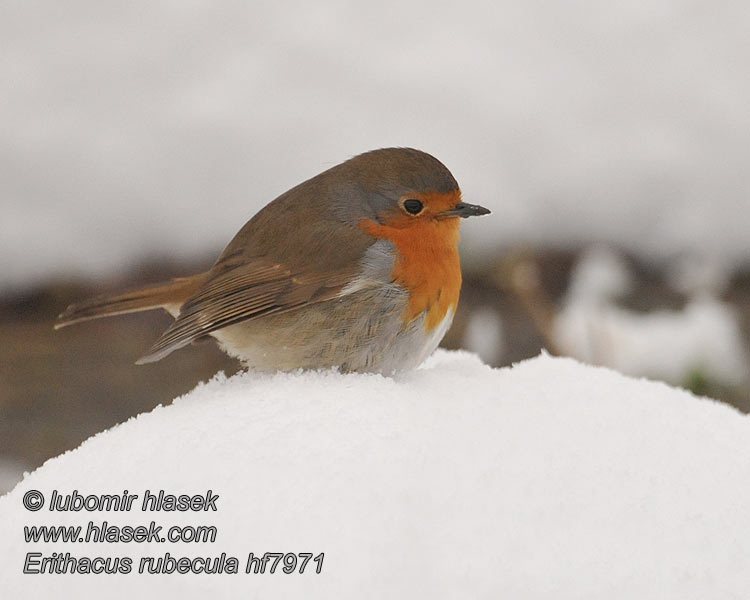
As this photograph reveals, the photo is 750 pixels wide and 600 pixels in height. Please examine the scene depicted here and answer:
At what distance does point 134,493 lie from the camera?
1406mm

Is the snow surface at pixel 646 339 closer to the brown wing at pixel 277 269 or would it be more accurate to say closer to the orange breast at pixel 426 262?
the orange breast at pixel 426 262

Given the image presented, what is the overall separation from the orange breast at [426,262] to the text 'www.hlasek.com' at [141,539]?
882mm

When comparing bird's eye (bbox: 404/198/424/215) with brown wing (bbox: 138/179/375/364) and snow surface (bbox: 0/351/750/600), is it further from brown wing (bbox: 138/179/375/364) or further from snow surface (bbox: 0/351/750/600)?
snow surface (bbox: 0/351/750/600)

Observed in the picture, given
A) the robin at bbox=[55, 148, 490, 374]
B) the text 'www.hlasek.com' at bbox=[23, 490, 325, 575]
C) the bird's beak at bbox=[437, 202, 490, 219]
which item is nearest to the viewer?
the text 'www.hlasek.com' at bbox=[23, 490, 325, 575]

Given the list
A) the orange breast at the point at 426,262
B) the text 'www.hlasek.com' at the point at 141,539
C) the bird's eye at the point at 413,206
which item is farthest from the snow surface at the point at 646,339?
the text 'www.hlasek.com' at the point at 141,539

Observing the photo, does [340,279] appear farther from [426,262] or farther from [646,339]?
[646,339]

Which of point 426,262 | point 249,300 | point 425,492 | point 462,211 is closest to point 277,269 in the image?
point 249,300

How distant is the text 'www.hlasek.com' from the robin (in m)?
0.74

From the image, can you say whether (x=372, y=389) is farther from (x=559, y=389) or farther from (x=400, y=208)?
(x=400, y=208)

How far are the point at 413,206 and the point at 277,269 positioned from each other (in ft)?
1.16

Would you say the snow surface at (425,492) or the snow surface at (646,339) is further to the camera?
the snow surface at (646,339)

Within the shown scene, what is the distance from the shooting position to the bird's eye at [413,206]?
7.41 feet

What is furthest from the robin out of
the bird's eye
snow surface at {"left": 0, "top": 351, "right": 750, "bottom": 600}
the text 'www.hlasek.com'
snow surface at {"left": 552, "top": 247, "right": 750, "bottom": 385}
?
the text 'www.hlasek.com'

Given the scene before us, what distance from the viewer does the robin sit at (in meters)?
2.11
